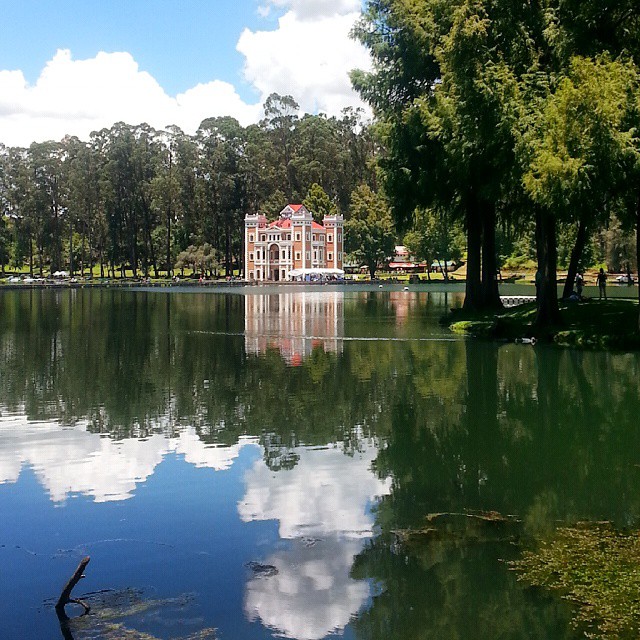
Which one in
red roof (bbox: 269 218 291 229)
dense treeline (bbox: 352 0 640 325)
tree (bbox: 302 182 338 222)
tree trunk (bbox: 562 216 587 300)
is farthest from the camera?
tree (bbox: 302 182 338 222)

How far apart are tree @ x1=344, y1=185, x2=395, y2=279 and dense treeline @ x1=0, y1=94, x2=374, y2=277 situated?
717 centimetres

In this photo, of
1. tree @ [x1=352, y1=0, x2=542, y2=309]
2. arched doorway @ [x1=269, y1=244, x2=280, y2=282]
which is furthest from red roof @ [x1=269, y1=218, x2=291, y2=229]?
tree @ [x1=352, y1=0, x2=542, y2=309]

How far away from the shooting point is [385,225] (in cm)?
13275

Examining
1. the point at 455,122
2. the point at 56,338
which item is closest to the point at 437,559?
the point at 455,122

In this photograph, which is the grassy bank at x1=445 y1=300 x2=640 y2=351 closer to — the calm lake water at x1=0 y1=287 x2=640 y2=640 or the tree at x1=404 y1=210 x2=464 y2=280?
the calm lake water at x1=0 y1=287 x2=640 y2=640

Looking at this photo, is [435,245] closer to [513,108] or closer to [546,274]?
[546,274]

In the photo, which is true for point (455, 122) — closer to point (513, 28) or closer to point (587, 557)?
point (513, 28)

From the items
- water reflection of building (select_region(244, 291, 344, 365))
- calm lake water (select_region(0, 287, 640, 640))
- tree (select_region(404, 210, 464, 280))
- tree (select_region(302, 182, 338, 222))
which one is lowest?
calm lake water (select_region(0, 287, 640, 640))

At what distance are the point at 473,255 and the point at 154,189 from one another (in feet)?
313

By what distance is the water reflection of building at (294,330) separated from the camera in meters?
30.6

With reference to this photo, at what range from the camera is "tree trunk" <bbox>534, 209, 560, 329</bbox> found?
3175cm

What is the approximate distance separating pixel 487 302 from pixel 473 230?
13.9 feet

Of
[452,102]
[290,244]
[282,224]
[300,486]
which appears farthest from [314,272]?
[300,486]

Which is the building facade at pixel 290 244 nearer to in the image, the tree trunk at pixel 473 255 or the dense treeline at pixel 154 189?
the dense treeline at pixel 154 189
